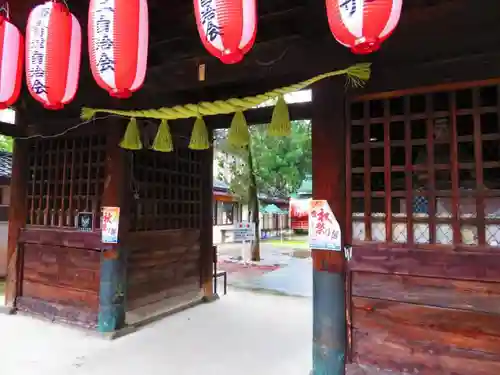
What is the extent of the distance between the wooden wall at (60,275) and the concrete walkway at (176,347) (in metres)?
0.22

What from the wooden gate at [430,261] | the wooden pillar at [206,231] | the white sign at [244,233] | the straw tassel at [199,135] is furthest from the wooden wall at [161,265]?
the white sign at [244,233]

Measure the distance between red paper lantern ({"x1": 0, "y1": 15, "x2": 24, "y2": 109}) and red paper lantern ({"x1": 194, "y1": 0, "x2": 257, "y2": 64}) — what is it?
218 centimetres

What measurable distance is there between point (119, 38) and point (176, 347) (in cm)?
326

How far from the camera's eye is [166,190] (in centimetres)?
559

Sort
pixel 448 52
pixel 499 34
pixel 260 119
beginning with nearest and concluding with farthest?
pixel 499 34 < pixel 448 52 < pixel 260 119

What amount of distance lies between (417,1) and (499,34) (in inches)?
23.9

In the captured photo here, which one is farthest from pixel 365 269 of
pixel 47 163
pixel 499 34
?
pixel 47 163

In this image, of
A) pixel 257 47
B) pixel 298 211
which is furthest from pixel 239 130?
pixel 298 211

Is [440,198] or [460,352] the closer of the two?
[460,352]

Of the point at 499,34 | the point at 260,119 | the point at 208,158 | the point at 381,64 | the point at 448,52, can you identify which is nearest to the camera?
the point at 499,34

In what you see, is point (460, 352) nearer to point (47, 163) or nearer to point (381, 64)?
point (381, 64)

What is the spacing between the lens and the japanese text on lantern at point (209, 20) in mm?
2193

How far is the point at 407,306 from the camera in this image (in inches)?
109

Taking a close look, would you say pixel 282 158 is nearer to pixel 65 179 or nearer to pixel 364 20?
pixel 65 179
